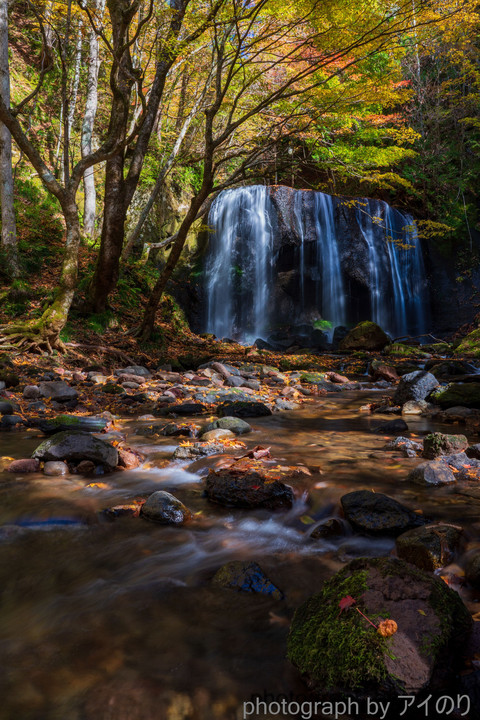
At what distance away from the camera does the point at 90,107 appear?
11.8 meters

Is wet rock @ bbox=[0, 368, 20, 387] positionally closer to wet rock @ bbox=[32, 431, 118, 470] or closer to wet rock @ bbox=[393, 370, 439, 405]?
wet rock @ bbox=[32, 431, 118, 470]

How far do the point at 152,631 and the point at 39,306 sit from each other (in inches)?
358

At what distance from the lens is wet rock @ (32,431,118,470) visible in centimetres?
362

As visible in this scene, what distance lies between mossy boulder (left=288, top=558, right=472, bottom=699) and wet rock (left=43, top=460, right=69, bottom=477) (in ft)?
8.28

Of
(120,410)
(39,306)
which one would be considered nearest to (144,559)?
(120,410)

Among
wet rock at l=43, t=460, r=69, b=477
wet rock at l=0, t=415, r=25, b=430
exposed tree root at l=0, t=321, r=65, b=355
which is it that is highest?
exposed tree root at l=0, t=321, r=65, b=355

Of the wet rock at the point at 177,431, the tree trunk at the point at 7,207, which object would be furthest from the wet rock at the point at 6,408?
the tree trunk at the point at 7,207

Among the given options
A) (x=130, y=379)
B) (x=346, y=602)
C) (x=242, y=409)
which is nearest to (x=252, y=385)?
(x=242, y=409)

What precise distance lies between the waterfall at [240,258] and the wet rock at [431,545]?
596 inches

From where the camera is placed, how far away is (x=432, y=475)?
321cm

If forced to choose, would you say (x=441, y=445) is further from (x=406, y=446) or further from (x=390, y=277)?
(x=390, y=277)

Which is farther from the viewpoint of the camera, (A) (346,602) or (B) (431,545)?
(B) (431,545)

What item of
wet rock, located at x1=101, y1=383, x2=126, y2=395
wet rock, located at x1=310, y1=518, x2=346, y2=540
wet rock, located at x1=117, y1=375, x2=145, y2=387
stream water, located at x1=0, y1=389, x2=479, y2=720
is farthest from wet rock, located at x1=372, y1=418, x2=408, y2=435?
wet rock, located at x1=117, y1=375, x2=145, y2=387

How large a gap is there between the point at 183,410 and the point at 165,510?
3261 millimetres
